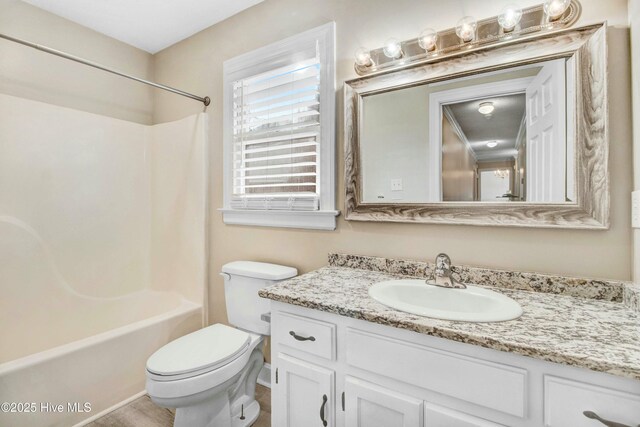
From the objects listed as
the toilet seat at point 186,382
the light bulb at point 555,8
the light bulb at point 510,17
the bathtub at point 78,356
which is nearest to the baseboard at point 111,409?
the bathtub at point 78,356

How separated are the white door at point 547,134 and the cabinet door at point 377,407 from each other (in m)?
0.89

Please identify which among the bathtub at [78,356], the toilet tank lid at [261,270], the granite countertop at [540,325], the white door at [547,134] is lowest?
the bathtub at [78,356]

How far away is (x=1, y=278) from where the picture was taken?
5.98ft

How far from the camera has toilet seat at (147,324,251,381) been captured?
128 centimetres

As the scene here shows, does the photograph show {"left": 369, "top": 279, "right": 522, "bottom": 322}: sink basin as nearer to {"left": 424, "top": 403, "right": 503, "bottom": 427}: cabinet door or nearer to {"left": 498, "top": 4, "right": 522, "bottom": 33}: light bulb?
{"left": 424, "top": 403, "right": 503, "bottom": 427}: cabinet door

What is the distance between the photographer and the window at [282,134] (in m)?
1.67

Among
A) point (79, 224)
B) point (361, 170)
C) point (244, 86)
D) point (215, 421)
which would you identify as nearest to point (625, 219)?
point (361, 170)

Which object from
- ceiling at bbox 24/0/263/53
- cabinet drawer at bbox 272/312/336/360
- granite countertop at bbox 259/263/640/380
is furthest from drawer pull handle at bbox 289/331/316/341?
ceiling at bbox 24/0/263/53

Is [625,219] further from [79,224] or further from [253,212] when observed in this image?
[79,224]

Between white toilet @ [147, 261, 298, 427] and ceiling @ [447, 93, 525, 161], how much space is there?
3.72 ft

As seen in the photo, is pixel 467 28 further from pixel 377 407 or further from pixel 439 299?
pixel 377 407

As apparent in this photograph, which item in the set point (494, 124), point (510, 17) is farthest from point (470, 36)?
point (494, 124)

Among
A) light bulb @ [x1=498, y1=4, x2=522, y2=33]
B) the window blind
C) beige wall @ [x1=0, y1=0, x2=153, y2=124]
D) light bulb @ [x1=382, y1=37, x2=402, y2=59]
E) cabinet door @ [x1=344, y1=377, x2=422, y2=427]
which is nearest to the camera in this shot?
cabinet door @ [x1=344, y1=377, x2=422, y2=427]

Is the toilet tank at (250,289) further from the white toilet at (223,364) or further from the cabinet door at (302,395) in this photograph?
the cabinet door at (302,395)
